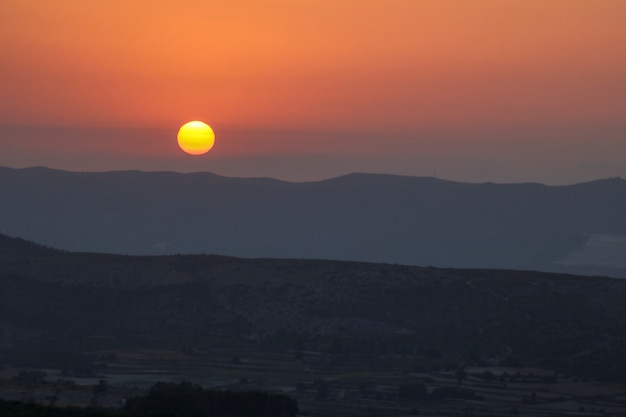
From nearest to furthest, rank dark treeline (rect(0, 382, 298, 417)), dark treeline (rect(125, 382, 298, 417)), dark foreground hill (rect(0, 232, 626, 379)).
Answer: dark treeline (rect(0, 382, 298, 417)), dark treeline (rect(125, 382, 298, 417)), dark foreground hill (rect(0, 232, 626, 379))

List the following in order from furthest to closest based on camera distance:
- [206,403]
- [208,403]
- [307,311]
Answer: [307,311]
[208,403]
[206,403]

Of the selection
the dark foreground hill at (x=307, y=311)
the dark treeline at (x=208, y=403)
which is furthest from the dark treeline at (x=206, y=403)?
the dark foreground hill at (x=307, y=311)

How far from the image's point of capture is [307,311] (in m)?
87.6

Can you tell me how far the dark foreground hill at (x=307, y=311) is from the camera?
252 ft

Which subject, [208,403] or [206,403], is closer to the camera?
[206,403]

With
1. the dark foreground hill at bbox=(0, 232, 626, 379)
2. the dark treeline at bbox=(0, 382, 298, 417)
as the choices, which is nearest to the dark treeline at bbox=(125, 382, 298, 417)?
the dark treeline at bbox=(0, 382, 298, 417)

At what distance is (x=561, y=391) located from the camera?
63.0m

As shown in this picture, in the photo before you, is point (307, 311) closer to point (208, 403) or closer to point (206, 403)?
point (208, 403)

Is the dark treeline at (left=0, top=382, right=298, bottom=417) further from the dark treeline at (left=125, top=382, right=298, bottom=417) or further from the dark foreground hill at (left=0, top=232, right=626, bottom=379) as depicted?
the dark foreground hill at (left=0, top=232, right=626, bottom=379)

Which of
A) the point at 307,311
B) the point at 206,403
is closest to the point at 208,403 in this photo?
the point at 206,403

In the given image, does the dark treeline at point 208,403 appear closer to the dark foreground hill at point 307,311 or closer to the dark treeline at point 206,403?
the dark treeline at point 206,403

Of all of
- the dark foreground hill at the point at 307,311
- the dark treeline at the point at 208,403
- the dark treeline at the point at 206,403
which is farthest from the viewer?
the dark foreground hill at the point at 307,311

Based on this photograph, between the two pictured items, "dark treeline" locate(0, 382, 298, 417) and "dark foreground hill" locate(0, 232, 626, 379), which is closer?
"dark treeline" locate(0, 382, 298, 417)

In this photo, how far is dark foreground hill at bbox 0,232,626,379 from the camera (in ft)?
252
